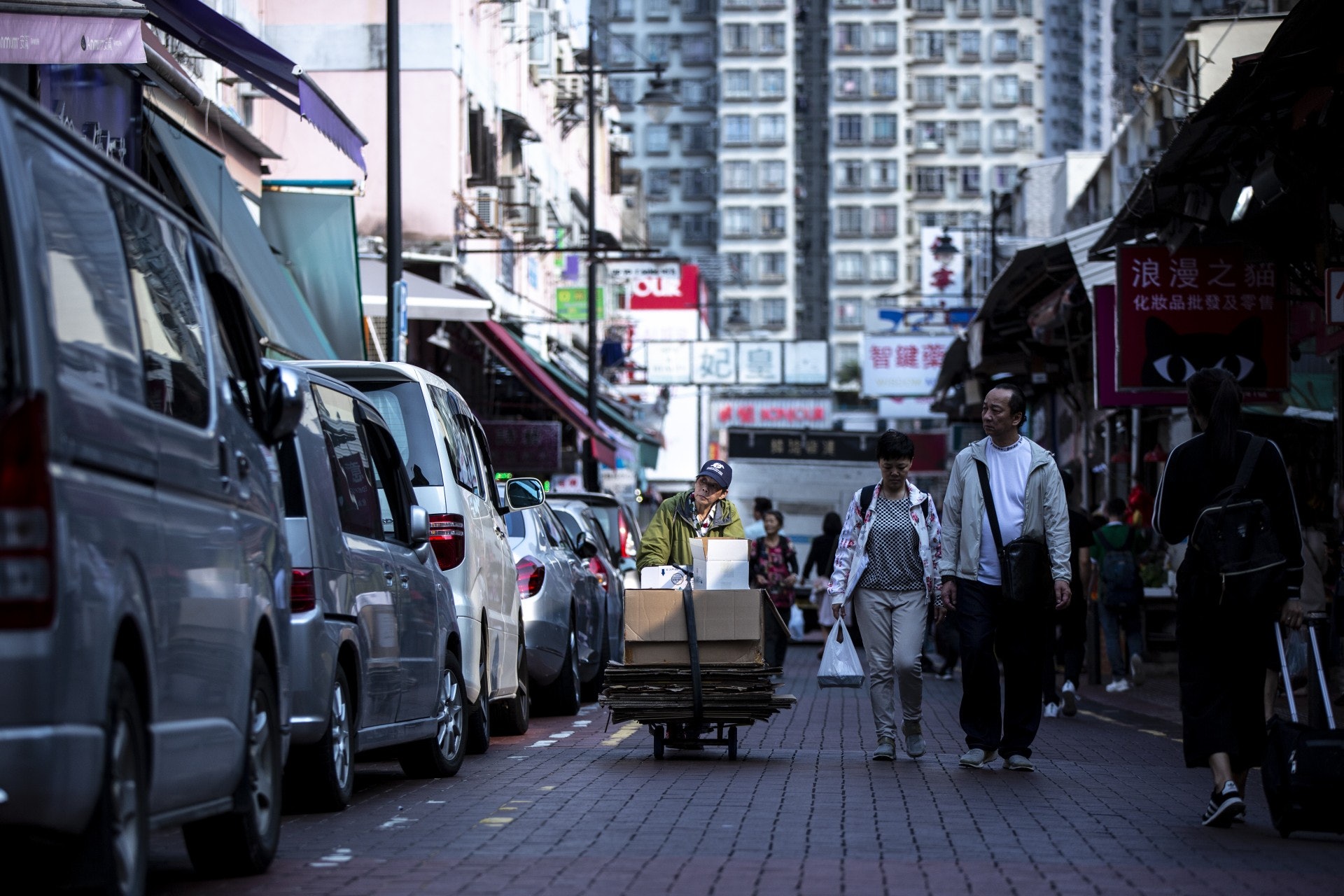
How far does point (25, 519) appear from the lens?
15.5 ft

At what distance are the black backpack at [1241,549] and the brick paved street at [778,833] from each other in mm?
1029

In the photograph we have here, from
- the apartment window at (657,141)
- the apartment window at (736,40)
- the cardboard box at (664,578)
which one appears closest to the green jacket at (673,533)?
the cardboard box at (664,578)

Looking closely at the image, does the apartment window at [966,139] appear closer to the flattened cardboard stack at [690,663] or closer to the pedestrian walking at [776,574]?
the pedestrian walking at [776,574]

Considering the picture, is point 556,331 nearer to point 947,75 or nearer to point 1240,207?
point 1240,207

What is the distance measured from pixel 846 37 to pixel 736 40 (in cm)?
710

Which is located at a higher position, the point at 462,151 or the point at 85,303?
the point at 462,151

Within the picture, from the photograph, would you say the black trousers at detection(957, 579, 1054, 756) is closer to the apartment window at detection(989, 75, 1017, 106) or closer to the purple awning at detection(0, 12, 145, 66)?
the purple awning at detection(0, 12, 145, 66)

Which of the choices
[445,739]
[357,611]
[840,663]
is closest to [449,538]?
[445,739]

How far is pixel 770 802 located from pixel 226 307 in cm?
384

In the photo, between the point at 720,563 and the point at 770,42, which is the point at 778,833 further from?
the point at 770,42

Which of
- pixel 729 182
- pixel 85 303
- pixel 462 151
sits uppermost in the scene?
pixel 729 182

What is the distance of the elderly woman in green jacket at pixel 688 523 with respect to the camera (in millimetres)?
12727

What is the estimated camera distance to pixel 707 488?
12812 mm

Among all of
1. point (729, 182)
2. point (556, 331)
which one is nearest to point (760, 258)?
point (729, 182)
